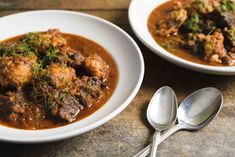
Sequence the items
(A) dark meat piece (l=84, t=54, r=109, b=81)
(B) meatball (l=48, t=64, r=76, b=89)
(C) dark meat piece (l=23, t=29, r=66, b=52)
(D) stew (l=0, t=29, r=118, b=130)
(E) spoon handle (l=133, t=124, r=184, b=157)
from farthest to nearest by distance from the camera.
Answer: (C) dark meat piece (l=23, t=29, r=66, b=52) → (A) dark meat piece (l=84, t=54, r=109, b=81) → (B) meatball (l=48, t=64, r=76, b=89) → (D) stew (l=0, t=29, r=118, b=130) → (E) spoon handle (l=133, t=124, r=184, b=157)

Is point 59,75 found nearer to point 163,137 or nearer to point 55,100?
point 55,100

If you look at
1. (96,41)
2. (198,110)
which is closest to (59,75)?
(96,41)

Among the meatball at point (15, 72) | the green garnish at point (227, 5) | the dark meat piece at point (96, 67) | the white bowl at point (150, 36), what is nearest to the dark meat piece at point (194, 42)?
the white bowl at point (150, 36)

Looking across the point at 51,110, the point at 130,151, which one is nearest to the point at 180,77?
the point at 130,151

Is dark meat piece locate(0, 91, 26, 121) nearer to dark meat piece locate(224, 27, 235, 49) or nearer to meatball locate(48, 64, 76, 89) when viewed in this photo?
meatball locate(48, 64, 76, 89)

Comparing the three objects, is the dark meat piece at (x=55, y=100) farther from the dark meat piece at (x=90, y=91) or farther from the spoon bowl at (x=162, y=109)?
the spoon bowl at (x=162, y=109)

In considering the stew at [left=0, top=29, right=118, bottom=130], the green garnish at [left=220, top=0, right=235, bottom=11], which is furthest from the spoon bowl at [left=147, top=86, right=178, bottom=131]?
the green garnish at [left=220, top=0, right=235, bottom=11]
